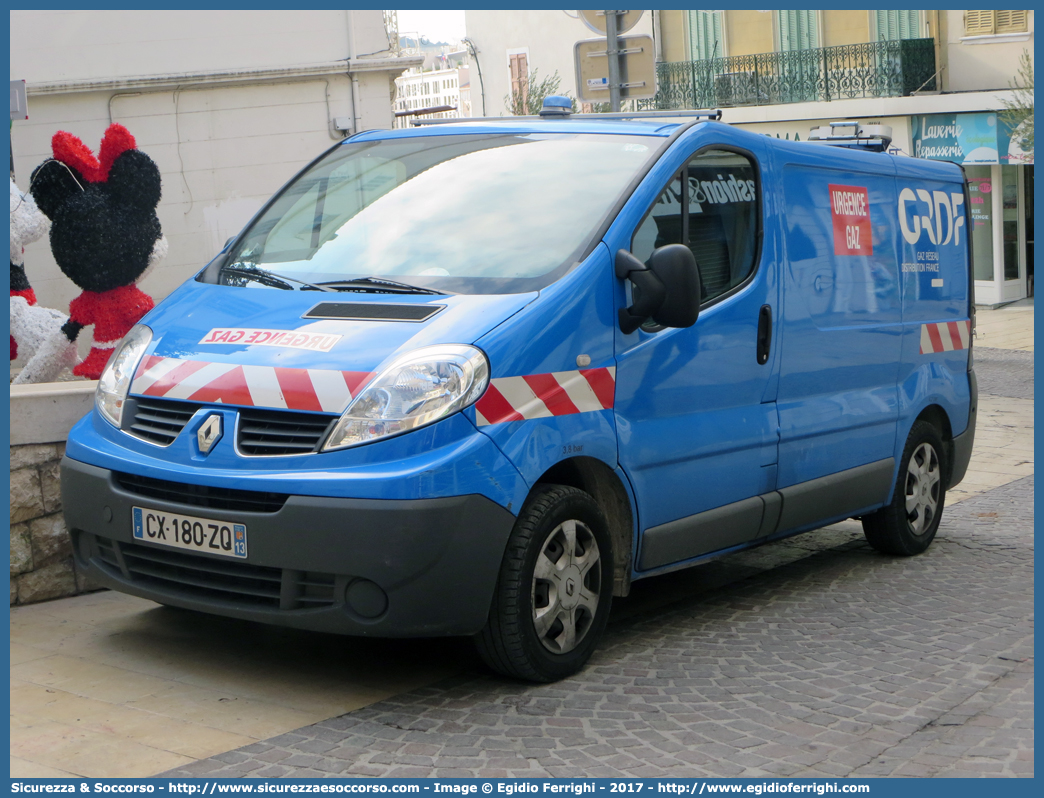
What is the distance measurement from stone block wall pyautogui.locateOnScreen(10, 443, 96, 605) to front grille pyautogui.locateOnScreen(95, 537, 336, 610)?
0.88 meters

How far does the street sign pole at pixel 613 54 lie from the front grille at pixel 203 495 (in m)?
6.09

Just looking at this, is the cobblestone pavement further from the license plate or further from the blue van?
the license plate

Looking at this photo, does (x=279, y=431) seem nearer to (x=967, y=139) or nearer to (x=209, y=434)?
(x=209, y=434)

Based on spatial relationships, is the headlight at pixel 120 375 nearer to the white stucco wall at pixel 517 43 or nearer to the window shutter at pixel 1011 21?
the window shutter at pixel 1011 21

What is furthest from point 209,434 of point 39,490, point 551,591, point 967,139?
point 967,139

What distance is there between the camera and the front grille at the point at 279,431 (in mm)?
4137

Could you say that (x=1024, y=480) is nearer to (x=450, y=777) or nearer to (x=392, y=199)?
(x=392, y=199)

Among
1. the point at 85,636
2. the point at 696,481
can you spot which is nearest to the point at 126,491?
the point at 85,636

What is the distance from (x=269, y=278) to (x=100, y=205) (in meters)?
4.85

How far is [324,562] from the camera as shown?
159 inches

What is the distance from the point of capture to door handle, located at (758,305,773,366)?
17.9 feet

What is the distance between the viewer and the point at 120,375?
4.71 m

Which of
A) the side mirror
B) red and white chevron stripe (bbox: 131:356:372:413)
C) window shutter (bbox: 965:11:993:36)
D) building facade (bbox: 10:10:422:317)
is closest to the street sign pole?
the side mirror

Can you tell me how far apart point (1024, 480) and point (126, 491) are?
21.6 ft
